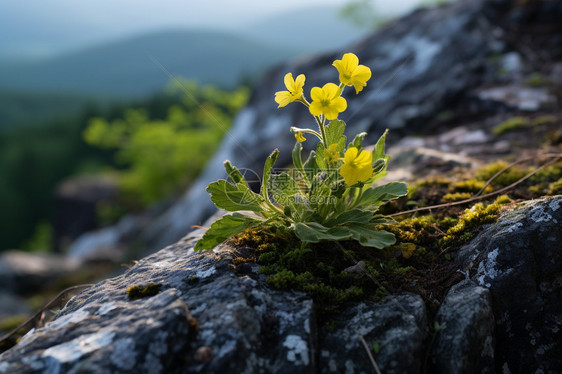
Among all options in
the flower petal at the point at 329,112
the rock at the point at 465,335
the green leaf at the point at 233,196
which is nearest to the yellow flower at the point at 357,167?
the flower petal at the point at 329,112

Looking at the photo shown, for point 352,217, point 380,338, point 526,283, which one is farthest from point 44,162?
point 526,283

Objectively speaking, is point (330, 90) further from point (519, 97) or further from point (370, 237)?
point (519, 97)

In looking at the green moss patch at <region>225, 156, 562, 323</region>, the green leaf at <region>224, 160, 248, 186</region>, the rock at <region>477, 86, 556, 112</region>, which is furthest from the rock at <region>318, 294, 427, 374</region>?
the rock at <region>477, 86, 556, 112</region>

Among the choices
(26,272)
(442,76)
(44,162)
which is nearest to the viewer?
(442,76)

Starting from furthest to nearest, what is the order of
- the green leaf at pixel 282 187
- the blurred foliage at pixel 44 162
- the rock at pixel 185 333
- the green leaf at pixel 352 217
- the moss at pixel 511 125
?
the blurred foliage at pixel 44 162 < the moss at pixel 511 125 < the green leaf at pixel 282 187 < the green leaf at pixel 352 217 < the rock at pixel 185 333

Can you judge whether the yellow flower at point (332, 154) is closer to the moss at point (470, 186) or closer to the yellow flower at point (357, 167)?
the yellow flower at point (357, 167)

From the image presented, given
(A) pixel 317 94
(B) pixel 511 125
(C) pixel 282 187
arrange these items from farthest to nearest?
(B) pixel 511 125 < (C) pixel 282 187 < (A) pixel 317 94

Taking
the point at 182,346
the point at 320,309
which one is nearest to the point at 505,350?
the point at 320,309
